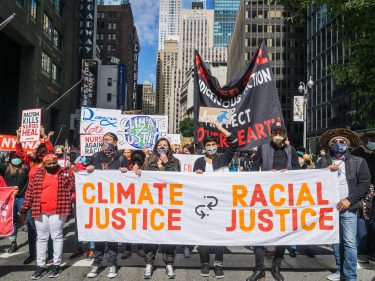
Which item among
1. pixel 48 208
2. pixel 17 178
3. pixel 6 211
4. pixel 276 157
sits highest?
pixel 276 157

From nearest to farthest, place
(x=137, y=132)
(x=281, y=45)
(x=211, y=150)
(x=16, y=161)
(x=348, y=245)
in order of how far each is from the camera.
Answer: (x=348, y=245)
(x=211, y=150)
(x=16, y=161)
(x=137, y=132)
(x=281, y=45)

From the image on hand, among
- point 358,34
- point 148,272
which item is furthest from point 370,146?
point 358,34

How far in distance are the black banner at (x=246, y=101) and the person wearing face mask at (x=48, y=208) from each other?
2.29 metres

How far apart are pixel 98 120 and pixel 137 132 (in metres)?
1.42

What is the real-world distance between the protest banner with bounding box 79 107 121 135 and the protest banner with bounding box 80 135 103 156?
0.28m

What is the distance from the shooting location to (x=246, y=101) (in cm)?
630

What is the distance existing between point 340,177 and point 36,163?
4806mm

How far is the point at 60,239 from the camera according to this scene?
562cm

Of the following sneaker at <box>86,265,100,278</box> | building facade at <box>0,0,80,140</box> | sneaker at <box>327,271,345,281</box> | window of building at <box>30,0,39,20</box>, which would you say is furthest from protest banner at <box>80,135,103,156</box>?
window of building at <box>30,0,39,20</box>

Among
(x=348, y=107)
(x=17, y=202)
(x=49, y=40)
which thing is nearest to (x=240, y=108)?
(x=17, y=202)

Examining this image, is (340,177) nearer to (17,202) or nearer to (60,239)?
(60,239)

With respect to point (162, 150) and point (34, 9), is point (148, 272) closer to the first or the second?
point (162, 150)

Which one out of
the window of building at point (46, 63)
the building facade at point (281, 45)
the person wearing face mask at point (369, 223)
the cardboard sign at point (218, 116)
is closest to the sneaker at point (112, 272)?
the cardboard sign at point (218, 116)

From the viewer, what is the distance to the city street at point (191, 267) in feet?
18.2
